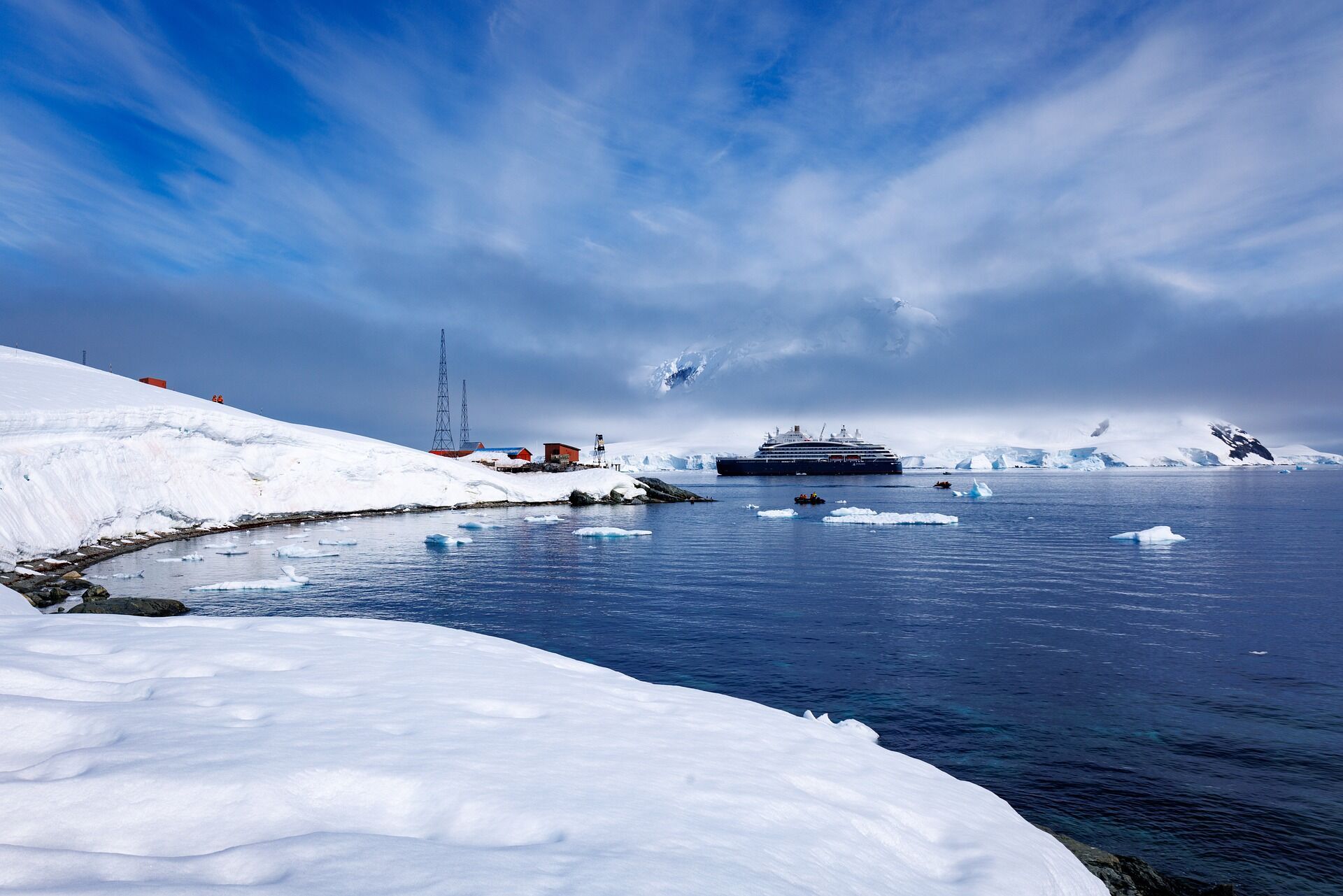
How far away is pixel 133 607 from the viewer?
16.6 m

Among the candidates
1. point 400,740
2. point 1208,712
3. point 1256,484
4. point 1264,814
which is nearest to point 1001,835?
point 400,740

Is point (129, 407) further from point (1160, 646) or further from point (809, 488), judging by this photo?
point (809, 488)

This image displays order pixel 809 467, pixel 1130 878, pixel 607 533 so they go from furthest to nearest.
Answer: pixel 809 467 < pixel 607 533 < pixel 1130 878

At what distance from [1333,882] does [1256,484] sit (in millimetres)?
133345

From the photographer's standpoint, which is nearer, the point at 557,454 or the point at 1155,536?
the point at 1155,536

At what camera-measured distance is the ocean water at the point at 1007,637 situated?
9391 mm

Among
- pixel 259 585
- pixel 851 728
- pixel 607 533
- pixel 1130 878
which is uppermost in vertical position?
pixel 607 533

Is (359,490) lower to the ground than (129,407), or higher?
lower

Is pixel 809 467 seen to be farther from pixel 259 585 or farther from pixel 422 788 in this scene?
pixel 422 788

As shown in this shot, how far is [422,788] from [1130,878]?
6991mm

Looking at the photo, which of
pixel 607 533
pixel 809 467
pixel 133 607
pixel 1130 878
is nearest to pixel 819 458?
pixel 809 467

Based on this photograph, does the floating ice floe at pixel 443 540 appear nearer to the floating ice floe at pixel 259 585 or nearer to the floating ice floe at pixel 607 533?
the floating ice floe at pixel 607 533

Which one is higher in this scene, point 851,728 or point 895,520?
point 895,520

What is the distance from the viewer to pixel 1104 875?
669 cm
